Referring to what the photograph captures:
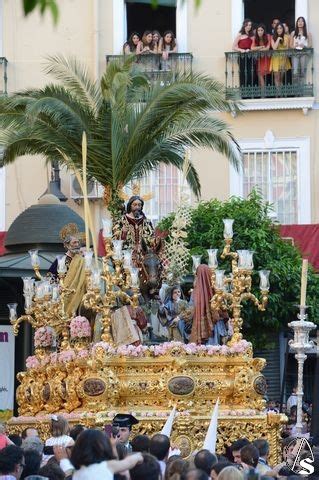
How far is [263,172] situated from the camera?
3556 cm

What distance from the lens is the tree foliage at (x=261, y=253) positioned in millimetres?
31078

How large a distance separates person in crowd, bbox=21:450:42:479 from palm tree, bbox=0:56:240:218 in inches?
378

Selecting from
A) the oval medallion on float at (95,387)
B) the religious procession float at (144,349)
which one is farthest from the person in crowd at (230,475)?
the oval medallion on float at (95,387)

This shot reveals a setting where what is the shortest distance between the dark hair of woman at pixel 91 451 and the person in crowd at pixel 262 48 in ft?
82.6

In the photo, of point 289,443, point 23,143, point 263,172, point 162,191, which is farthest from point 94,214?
point 289,443

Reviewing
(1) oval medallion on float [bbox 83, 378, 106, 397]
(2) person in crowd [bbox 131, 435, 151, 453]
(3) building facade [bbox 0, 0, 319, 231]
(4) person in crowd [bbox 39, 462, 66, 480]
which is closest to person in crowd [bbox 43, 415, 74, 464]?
(2) person in crowd [bbox 131, 435, 151, 453]

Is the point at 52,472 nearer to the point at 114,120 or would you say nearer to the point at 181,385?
the point at 181,385

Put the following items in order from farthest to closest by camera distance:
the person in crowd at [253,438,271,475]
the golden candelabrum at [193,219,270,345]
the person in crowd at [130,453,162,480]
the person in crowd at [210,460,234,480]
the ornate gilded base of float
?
the golden candelabrum at [193,219,270,345] < the ornate gilded base of float < the person in crowd at [253,438,271,475] < the person in crowd at [210,460,234,480] < the person in crowd at [130,453,162,480]

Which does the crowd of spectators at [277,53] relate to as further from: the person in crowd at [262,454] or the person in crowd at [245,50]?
the person in crowd at [262,454]

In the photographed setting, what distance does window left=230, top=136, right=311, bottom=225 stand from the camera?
3519 centimetres

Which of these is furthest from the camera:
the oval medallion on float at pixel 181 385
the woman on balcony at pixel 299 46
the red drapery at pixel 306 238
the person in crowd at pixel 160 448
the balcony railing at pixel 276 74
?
the balcony railing at pixel 276 74

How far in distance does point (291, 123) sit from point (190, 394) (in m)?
15.8

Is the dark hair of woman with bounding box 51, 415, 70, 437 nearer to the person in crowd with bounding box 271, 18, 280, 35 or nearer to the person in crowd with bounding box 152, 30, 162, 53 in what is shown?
the person in crowd with bounding box 152, 30, 162, 53

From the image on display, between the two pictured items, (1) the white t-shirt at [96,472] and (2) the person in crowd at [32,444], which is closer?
(1) the white t-shirt at [96,472]
